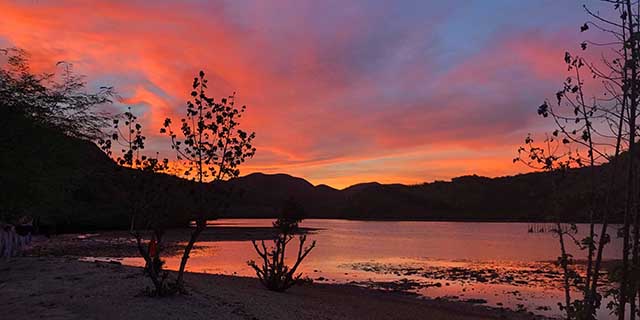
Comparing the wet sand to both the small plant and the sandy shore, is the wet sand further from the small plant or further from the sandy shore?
the small plant

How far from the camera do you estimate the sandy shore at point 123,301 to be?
1153 cm

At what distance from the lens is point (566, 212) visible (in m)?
7.29

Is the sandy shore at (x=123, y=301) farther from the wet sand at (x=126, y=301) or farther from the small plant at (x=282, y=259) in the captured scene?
the small plant at (x=282, y=259)

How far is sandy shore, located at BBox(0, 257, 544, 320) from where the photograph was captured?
37.8ft

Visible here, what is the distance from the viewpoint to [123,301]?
12320 mm

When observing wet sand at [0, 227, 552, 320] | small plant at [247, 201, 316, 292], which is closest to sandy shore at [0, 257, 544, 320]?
wet sand at [0, 227, 552, 320]

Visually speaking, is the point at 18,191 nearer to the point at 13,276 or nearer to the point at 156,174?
the point at 156,174

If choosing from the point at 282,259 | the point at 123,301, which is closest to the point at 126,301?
the point at 123,301

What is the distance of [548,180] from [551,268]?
44.0 meters

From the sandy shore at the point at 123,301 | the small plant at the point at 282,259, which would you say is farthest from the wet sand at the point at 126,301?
the small plant at the point at 282,259

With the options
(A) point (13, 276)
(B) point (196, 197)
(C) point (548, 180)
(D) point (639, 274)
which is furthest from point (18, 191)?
(D) point (639, 274)

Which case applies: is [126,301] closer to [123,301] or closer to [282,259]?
[123,301]

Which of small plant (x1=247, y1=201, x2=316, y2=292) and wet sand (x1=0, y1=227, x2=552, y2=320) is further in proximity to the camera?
small plant (x1=247, y1=201, x2=316, y2=292)

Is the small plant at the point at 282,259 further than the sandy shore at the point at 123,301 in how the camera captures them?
Yes
